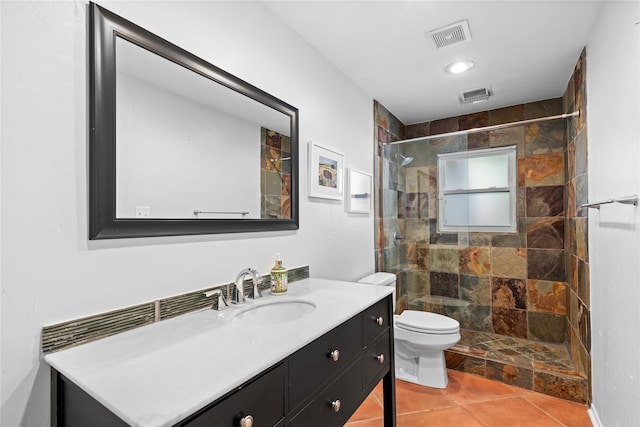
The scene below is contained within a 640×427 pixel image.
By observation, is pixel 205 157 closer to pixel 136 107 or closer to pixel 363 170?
pixel 136 107

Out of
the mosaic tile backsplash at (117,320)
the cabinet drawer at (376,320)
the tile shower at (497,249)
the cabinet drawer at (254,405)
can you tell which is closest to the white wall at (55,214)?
the mosaic tile backsplash at (117,320)

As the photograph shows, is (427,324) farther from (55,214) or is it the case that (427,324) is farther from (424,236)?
(55,214)

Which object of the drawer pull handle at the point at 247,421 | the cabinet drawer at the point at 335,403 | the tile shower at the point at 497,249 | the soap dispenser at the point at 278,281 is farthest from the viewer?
the tile shower at the point at 497,249

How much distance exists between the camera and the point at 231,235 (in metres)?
1.46

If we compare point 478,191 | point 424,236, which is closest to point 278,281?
point 424,236

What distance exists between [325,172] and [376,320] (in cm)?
103

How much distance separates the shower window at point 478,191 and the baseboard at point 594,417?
1.48 m

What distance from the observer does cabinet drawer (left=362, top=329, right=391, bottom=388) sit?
1.38m

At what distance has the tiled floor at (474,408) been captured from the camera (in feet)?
6.36

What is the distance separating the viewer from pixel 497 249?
3061mm

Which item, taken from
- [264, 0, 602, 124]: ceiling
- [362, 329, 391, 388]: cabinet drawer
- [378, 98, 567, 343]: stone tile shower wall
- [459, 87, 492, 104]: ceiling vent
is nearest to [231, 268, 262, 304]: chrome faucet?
[362, 329, 391, 388]: cabinet drawer

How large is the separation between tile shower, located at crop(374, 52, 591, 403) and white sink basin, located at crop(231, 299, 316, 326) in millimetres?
1558

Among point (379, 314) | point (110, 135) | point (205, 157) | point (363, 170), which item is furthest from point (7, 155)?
point (363, 170)

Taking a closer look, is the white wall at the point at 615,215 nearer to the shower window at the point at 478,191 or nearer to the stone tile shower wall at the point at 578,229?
the stone tile shower wall at the point at 578,229
